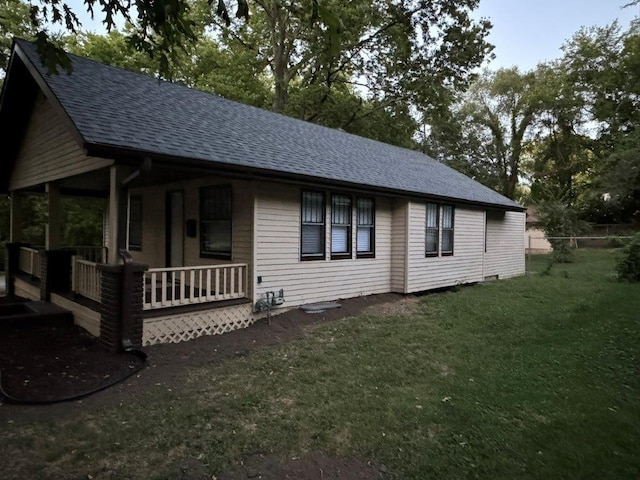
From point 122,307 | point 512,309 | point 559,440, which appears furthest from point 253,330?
point 512,309

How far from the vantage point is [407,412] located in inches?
149

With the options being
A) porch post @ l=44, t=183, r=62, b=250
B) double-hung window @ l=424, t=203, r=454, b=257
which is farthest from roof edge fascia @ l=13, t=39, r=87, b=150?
double-hung window @ l=424, t=203, r=454, b=257

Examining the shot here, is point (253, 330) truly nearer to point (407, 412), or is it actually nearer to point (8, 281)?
point (407, 412)

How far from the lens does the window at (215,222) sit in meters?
7.73

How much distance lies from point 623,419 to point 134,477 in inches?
160

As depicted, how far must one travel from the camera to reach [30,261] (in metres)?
9.03

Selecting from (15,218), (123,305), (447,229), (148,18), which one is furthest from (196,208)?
(447,229)

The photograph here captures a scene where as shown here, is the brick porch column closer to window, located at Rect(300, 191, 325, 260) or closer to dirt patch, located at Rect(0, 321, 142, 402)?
dirt patch, located at Rect(0, 321, 142, 402)

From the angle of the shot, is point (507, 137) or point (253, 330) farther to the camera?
point (507, 137)

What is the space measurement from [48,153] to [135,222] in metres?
3.06

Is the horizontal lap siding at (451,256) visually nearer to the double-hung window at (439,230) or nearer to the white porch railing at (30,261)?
the double-hung window at (439,230)

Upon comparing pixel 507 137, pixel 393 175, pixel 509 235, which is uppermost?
pixel 507 137

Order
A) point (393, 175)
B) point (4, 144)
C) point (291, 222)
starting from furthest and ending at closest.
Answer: point (393, 175)
point (4, 144)
point (291, 222)

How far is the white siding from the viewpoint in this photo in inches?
397
